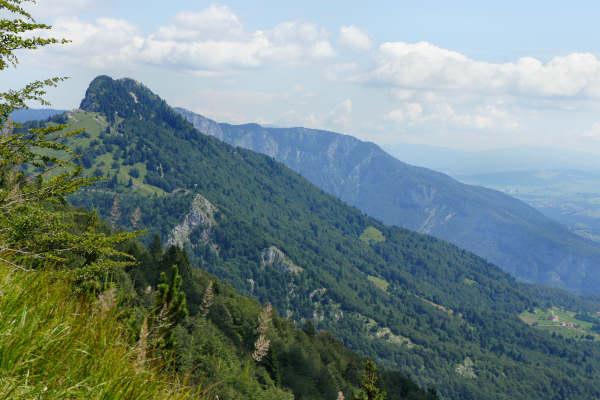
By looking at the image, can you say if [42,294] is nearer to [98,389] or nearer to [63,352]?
[63,352]

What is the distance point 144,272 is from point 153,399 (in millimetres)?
68223

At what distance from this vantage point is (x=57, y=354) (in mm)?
3752

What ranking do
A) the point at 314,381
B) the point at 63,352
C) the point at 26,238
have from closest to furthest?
1. the point at 63,352
2. the point at 26,238
3. the point at 314,381

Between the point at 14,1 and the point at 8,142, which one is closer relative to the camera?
the point at 8,142

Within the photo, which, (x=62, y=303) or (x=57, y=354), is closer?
(x=57, y=354)

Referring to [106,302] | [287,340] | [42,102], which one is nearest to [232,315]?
[287,340]

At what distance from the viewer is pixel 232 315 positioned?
75.9 meters

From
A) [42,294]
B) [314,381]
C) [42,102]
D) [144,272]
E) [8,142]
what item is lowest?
[314,381]

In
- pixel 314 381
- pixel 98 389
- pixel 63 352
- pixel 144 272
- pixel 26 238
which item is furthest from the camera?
pixel 314 381

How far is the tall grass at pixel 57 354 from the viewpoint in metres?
3.31

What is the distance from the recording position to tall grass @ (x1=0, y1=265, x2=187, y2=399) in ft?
10.9

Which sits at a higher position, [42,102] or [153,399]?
[42,102]

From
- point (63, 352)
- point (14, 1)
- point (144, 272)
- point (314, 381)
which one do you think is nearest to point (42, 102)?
point (14, 1)

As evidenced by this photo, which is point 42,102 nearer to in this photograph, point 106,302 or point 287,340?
point 106,302
